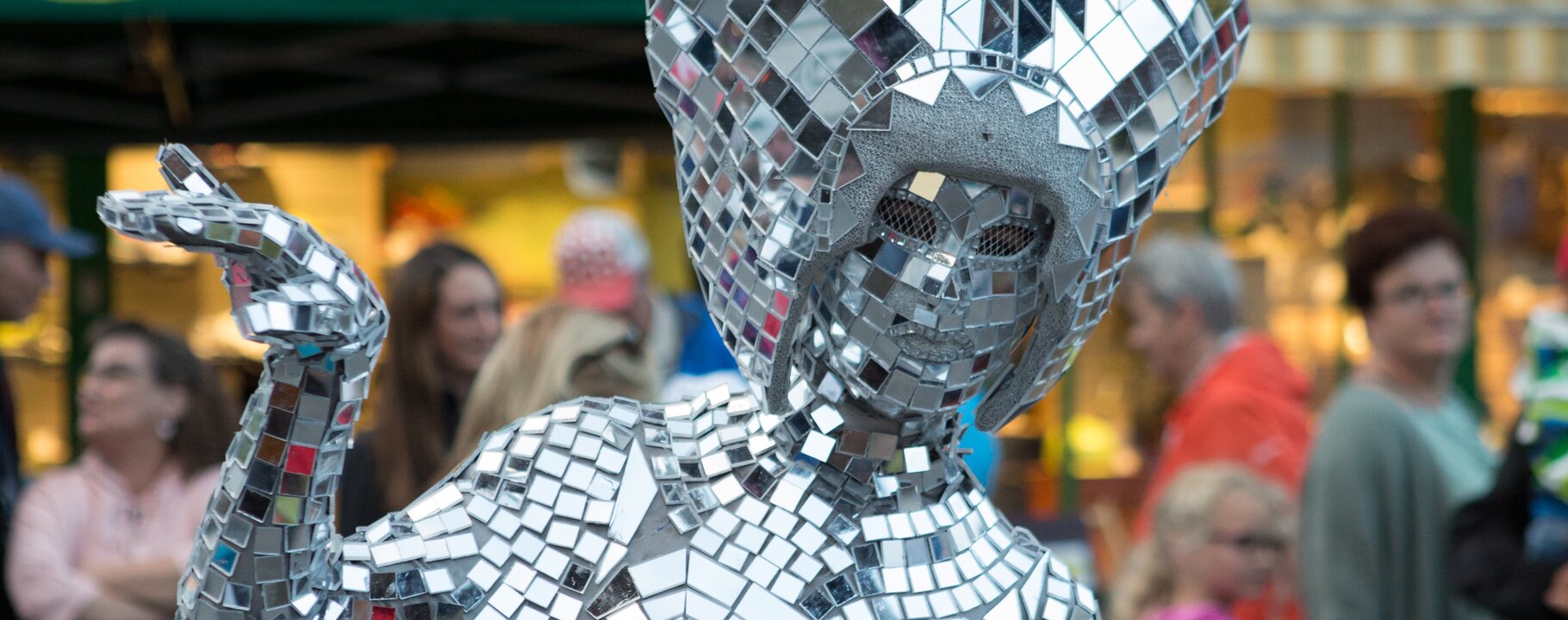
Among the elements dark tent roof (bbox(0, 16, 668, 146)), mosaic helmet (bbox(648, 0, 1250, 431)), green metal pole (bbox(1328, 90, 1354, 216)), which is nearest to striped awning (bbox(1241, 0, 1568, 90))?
green metal pole (bbox(1328, 90, 1354, 216))

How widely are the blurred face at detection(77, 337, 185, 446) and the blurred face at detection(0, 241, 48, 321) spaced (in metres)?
0.34

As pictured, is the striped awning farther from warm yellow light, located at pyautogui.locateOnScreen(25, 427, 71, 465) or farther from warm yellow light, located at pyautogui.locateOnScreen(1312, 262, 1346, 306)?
warm yellow light, located at pyautogui.locateOnScreen(25, 427, 71, 465)

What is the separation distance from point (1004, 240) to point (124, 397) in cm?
242

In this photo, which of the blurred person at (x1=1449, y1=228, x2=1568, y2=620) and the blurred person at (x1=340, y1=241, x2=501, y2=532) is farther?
the blurred person at (x1=340, y1=241, x2=501, y2=532)

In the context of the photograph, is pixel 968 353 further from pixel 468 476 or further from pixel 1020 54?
pixel 468 476

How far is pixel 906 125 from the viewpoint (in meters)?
1.04

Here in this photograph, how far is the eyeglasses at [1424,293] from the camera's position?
9.95 ft

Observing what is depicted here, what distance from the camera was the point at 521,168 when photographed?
706 centimetres

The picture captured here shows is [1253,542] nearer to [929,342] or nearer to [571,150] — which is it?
[929,342]

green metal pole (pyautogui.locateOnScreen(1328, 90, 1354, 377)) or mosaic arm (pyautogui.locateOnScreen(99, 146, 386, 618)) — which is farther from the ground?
green metal pole (pyautogui.locateOnScreen(1328, 90, 1354, 377))

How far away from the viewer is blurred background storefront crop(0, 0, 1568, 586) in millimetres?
5359

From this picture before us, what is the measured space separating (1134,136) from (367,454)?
1.95 meters

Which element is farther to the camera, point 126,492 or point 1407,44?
point 1407,44

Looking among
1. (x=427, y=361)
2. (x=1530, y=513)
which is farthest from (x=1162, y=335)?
(x=427, y=361)
